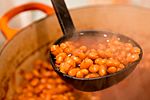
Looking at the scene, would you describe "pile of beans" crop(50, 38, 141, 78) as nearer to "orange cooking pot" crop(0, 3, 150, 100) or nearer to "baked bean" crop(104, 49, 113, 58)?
"baked bean" crop(104, 49, 113, 58)

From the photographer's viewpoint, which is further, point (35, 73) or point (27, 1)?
point (27, 1)

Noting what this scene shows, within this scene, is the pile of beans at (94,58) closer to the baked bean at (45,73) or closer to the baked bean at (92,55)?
the baked bean at (92,55)

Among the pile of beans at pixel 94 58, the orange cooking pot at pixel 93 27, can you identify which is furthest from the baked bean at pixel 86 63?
the orange cooking pot at pixel 93 27

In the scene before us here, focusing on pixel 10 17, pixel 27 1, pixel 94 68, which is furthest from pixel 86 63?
pixel 27 1

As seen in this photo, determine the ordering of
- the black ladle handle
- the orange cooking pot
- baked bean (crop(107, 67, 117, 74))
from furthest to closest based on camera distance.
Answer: the orange cooking pot → the black ladle handle → baked bean (crop(107, 67, 117, 74))

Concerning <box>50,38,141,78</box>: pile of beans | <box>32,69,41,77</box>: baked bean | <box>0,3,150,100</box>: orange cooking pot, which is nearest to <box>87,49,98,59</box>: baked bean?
<box>50,38,141,78</box>: pile of beans

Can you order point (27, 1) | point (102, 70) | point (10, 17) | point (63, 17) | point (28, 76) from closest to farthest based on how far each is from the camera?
point (102, 70), point (63, 17), point (10, 17), point (28, 76), point (27, 1)

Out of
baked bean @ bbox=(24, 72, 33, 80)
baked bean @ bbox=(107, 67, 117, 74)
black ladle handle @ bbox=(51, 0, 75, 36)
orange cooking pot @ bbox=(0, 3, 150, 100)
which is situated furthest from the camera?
baked bean @ bbox=(24, 72, 33, 80)

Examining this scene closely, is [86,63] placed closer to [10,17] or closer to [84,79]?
[84,79]
